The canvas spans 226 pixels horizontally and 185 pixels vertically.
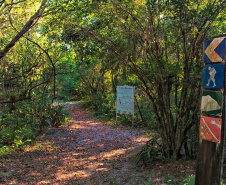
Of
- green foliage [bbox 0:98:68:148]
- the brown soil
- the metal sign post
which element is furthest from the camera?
the metal sign post

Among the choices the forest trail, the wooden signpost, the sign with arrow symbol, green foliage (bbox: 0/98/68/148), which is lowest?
the forest trail

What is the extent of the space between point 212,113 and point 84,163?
13.6 feet

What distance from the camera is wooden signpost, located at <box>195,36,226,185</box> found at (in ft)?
7.78

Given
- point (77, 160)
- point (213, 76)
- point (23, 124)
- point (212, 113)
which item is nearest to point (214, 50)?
point (213, 76)

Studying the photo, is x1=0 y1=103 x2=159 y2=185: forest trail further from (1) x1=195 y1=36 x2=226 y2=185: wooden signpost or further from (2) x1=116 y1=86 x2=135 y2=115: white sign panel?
(1) x1=195 y1=36 x2=226 y2=185: wooden signpost

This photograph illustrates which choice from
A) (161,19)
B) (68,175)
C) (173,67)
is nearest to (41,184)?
(68,175)

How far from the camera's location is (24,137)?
668cm

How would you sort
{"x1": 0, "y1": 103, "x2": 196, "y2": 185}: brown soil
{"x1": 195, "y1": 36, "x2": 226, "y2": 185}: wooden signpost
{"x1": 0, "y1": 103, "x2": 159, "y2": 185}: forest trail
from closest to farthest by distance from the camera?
{"x1": 195, "y1": 36, "x2": 226, "y2": 185}: wooden signpost, {"x1": 0, "y1": 103, "x2": 196, "y2": 185}: brown soil, {"x1": 0, "y1": 103, "x2": 159, "y2": 185}: forest trail

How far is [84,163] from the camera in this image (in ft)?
18.6

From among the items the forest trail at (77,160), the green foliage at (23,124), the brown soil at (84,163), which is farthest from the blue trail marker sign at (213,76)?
the green foliage at (23,124)

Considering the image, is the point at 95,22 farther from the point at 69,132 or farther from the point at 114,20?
the point at 69,132

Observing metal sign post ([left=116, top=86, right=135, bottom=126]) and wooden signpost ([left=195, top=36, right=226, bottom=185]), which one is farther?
metal sign post ([left=116, top=86, right=135, bottom=126])

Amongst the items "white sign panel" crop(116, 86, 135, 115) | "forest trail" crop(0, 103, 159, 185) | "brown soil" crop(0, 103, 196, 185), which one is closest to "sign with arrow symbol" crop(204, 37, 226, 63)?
"brown soil" crop(0, 103, 196, 185)

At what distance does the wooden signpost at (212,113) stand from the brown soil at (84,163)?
1.48 meters
